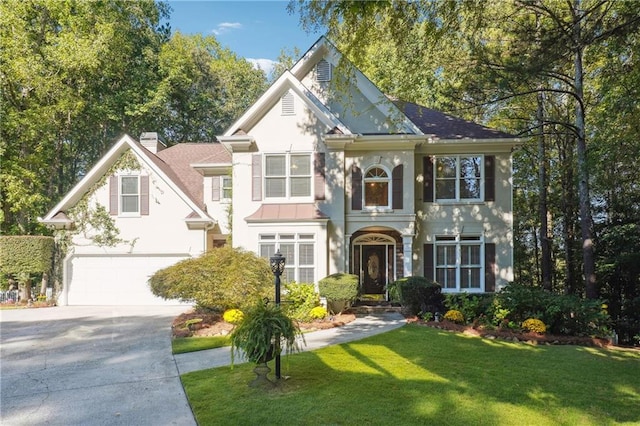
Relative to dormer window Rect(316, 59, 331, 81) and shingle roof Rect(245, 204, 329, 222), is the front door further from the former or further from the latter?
dormer window Rect(316, 59, 331, 81)

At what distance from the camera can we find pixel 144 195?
614 inches

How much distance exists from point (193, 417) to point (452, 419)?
344cm

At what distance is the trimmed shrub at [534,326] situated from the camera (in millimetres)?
9609

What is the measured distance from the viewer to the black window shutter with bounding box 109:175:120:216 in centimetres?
1560

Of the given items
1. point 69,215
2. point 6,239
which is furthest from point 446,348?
point 6,239

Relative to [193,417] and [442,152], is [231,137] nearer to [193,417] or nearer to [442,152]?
[442,152]

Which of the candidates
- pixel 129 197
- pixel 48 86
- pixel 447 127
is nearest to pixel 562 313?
pixel 447 127

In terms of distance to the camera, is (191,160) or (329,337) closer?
(329,337)

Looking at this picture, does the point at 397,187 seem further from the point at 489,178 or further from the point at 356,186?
the point at 489,178

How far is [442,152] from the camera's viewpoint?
14305 millimetres

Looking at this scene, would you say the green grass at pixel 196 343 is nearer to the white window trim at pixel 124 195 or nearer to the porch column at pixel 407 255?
the porch column at pixel 407 255

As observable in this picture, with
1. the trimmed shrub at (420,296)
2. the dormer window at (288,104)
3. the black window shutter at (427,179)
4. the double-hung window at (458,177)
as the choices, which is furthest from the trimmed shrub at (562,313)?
the dormer window at (288,104)

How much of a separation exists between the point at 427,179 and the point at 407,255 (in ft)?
10.2

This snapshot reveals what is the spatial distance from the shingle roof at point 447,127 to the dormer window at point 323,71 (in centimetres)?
294
